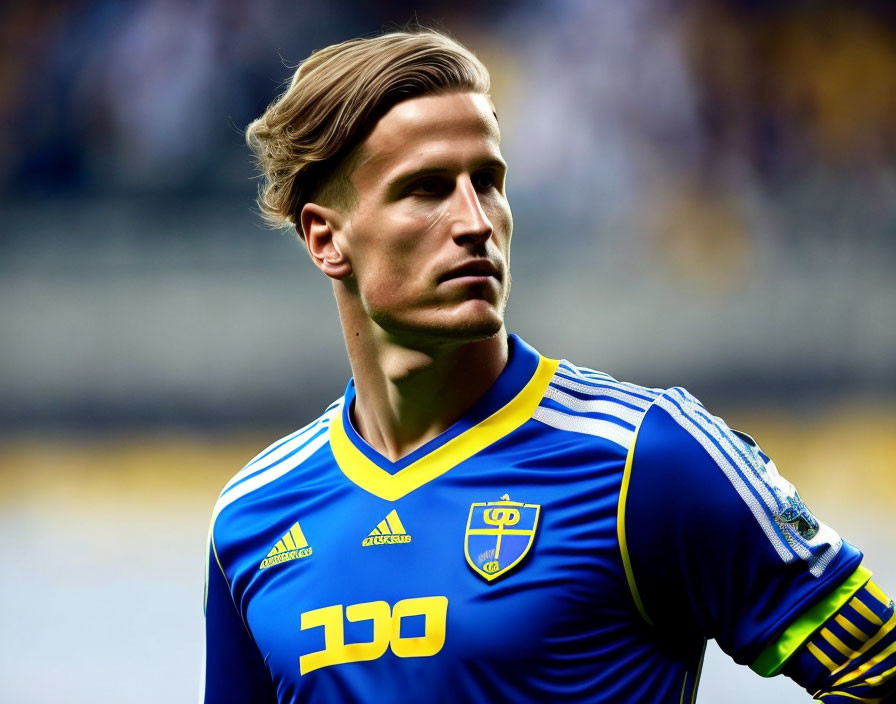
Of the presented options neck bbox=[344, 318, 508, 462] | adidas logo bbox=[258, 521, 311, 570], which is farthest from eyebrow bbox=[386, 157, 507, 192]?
adidas logo bbox=[258, 521, 311, 570]

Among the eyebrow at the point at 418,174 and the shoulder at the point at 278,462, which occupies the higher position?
the eyebrow at the point at 418,174

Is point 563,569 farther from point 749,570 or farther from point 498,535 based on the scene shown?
point 749,570

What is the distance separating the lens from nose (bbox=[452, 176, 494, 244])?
6.30 feet

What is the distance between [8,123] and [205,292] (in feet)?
4.87

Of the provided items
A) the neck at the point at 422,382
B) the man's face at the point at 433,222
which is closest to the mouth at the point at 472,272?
the man's face at the point at 433,222

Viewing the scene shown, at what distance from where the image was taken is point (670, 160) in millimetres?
6512

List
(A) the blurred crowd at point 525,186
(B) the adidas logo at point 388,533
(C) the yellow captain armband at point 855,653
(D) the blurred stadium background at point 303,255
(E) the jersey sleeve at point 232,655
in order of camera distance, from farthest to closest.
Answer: (A) the blurred crowd at point 525,186, (D) the blurred stadium background at point 303,255, (E) the jersey sleeve at point 232,655, (B) the adidas logo at point 388,533, (C) the yellow captain armband at point 855,653

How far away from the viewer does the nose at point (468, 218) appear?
1919 millimetres

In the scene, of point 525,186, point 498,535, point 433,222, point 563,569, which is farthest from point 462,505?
point 525,186

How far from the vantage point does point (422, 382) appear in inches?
80.4

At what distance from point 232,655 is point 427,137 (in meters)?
1.01

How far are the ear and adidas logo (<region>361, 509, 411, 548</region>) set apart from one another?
437 millimetres

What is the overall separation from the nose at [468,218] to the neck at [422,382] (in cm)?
19

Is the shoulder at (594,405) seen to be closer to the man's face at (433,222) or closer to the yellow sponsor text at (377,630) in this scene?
the man's face at (433,222)
